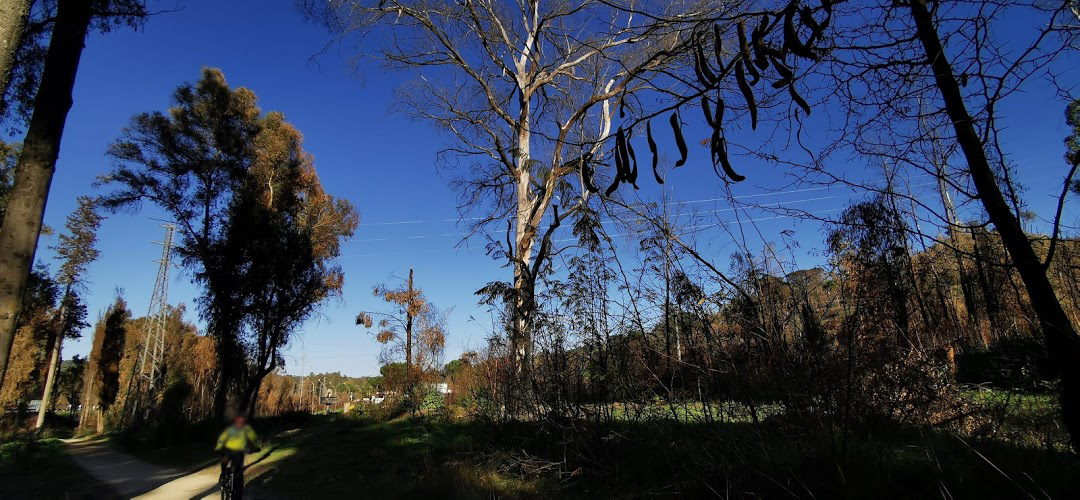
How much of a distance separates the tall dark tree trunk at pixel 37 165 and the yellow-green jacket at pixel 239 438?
4404 millimetres

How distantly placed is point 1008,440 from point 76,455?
22107mm

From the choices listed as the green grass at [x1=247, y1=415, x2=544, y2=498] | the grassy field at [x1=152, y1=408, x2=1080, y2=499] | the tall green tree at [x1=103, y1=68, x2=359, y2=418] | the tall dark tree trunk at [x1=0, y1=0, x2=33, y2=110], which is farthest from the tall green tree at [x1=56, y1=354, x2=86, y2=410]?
the tall dark tree trunk at [x1=0, y1=0, x2=33, y2=110]

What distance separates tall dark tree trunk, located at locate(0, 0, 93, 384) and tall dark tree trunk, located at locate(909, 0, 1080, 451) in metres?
5.77

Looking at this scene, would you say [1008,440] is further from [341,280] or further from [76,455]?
[76,455]

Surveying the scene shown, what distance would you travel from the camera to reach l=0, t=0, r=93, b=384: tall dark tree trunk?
3.54 meters

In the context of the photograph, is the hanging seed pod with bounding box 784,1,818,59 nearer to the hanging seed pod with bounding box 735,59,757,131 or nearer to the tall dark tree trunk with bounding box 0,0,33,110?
the hanging seed pod with bounding box 735,59,757,131

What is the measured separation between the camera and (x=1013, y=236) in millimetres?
2695

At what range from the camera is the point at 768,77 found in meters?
2.71

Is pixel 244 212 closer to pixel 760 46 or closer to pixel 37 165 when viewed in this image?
pixel 37 165

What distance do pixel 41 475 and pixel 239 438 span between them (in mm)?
16506

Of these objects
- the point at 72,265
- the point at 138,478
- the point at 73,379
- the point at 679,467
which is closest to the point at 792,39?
the point at 679,467

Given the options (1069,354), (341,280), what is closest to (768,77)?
(1069,354)

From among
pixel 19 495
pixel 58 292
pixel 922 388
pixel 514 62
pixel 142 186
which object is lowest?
pixel 19 495

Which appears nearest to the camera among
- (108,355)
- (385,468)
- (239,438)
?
(239,438)
